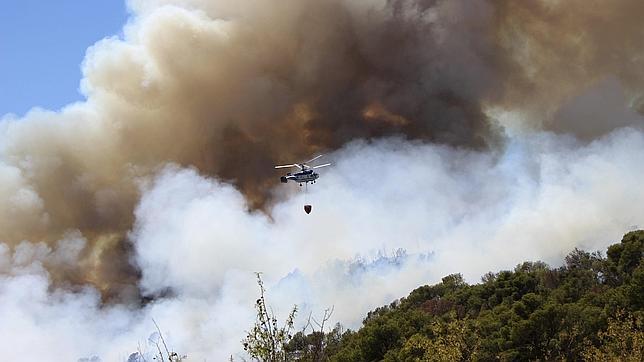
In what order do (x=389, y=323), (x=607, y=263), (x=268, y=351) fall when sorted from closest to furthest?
1. (x=268, y=351)
2. (x=389, y=323)
3. (x=607, y=263)

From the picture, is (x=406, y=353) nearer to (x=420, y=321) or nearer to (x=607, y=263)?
(x=420, y=321)

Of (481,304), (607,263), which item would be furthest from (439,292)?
(607,263)

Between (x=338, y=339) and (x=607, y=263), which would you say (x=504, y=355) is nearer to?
(x=338, y=339)

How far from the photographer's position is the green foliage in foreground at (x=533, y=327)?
24484 mm

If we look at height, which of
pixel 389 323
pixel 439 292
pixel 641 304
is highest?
pixel 439 292

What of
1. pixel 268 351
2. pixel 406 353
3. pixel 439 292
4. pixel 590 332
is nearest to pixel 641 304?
pixel 590 332

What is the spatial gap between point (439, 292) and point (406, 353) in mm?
37404

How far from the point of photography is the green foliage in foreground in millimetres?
24484

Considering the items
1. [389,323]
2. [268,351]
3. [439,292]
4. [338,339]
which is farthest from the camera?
[439,292]

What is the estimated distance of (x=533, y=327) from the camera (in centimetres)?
3170

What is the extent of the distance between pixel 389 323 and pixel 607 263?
63.2ft

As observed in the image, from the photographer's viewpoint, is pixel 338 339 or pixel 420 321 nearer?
pixel 420 321

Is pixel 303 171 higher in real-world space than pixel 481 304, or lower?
higher

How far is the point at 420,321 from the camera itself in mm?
42938
